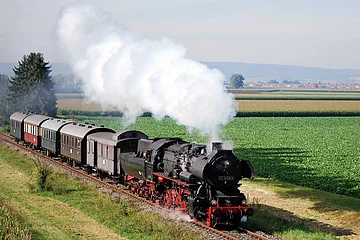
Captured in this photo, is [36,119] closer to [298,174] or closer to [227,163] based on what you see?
[298,174]

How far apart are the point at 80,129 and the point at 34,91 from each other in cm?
3521

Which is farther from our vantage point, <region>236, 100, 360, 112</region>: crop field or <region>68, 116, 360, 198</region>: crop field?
<region>236, 100, 360, 112</region>: crop field

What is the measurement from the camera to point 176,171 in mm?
21859

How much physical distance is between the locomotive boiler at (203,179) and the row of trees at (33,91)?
156 ft

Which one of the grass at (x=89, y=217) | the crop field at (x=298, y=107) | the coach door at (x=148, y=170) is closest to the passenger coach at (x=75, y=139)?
the grass at (x=89, y=217)

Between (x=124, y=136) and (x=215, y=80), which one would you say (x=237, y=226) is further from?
(x=124, y=136)

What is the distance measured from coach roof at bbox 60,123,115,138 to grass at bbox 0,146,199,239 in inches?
153

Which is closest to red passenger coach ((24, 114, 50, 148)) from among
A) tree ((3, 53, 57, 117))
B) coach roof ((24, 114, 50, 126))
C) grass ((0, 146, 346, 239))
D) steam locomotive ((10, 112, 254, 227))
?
coach roof ((24, 114, 50, 126))

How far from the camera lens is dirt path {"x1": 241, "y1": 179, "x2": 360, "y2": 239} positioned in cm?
2223

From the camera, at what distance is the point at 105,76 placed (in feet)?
113

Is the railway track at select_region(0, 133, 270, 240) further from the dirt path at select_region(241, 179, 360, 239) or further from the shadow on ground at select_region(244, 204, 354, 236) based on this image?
the dirt path at select_region(241, 179, 360, 239)

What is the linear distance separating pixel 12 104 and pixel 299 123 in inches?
1898

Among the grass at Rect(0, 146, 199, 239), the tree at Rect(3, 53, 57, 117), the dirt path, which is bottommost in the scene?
the dirt path

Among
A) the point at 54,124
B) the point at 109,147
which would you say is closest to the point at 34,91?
the point at 54,124
